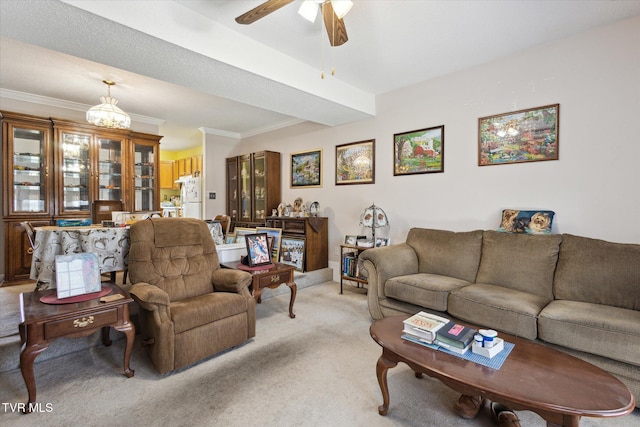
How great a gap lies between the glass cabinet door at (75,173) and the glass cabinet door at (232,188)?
2392mm

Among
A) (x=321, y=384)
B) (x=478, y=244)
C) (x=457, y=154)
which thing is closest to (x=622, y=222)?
(x=478, y=244)

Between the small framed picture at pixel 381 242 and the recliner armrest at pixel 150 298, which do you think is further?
the small framed picture at pixel 381 242

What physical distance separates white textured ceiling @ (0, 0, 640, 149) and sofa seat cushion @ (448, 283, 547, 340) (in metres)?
2.23

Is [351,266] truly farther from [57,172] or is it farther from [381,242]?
[57,172]

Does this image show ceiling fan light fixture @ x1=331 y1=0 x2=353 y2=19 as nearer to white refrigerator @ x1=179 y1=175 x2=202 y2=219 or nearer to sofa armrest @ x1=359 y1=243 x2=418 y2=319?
sofa armrest @ x1=359 y1=243 x2=418 y2=319

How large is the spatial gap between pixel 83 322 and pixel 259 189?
400 centimetres

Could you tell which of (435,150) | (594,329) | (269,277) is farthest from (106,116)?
(594,329)

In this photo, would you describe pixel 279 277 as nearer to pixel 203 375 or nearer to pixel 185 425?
pixel 203 375

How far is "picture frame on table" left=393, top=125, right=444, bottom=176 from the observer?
3.54 meters

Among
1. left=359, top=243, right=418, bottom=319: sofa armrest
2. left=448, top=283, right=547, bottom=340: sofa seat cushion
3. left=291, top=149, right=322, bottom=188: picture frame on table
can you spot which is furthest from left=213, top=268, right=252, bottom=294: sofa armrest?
left=291, top=149, right=322, bottom=188: picture frame on table

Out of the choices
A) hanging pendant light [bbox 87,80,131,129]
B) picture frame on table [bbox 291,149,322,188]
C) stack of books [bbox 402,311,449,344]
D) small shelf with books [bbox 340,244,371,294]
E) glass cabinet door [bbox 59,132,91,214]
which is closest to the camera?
stack of books [bbox 402,311,449,344]

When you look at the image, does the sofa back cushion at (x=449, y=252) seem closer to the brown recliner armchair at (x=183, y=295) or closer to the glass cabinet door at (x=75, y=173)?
the brown recliner armchair at (x=183, y=295)

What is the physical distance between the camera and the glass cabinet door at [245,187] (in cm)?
579

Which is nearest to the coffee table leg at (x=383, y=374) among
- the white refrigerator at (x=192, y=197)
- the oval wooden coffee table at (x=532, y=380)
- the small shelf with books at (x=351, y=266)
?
the oval wooden coffee table at (x=532, y=380)
